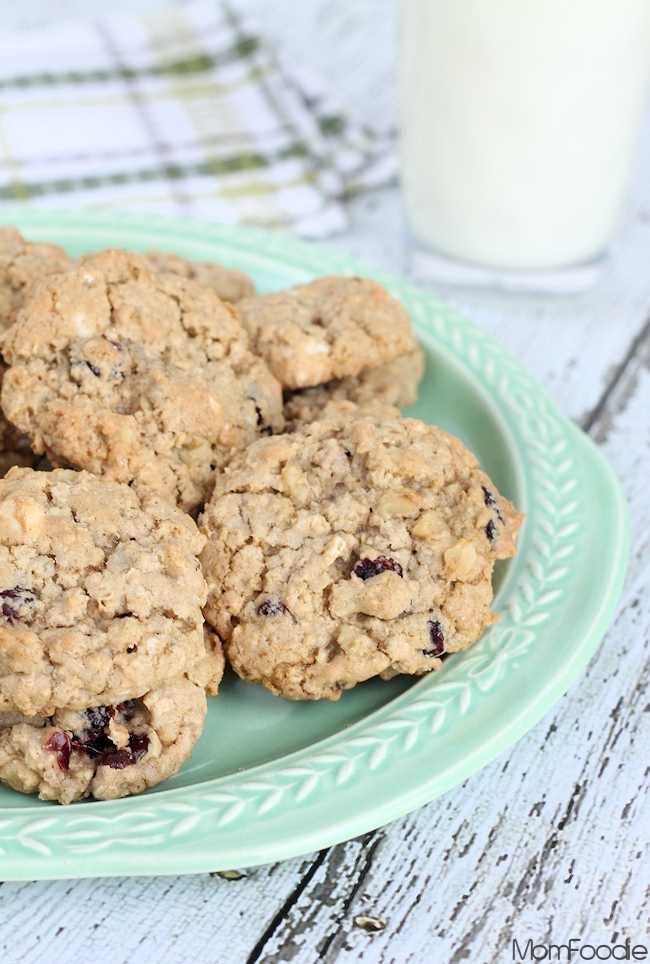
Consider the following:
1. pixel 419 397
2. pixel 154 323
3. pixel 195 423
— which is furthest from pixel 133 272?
pixel 419 397

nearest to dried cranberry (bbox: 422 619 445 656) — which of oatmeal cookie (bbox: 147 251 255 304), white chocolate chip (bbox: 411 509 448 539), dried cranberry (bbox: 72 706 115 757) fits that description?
white chocolate chip (bbox: 411 509 448 539)

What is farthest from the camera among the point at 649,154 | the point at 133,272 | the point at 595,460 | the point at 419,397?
the point at 649,154

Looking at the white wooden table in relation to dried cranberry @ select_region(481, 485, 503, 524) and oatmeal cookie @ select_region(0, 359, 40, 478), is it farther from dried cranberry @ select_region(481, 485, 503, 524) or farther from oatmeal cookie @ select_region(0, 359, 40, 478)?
oatmeal cookie @ select_region(0, 359, 40, 478)

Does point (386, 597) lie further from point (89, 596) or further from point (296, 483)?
point (89, 596)

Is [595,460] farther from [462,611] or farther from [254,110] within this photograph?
[254,110]

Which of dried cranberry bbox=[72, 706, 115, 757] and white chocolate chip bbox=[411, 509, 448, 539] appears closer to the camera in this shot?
dried cranberry bbox=[72, 706, 115, 757]

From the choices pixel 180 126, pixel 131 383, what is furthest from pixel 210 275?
pixel 180 126

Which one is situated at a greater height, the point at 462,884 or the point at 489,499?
the point at 489,499
